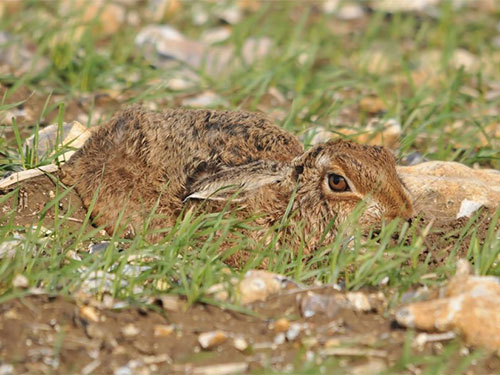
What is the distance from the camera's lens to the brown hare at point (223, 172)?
4.84 metres

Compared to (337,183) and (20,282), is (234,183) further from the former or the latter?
(20,282)

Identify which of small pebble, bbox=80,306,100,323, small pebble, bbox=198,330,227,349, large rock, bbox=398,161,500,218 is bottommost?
large rock, bbox=398,161,500,218

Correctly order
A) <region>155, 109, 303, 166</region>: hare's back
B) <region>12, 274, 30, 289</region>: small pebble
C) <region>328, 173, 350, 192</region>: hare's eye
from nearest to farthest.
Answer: <region>12, 274, 30, 289</region>: small pebble < <region>328, 173, 350, 192</region>: hare's eye < <region>155, 109, 303, 166</region>: hare's back

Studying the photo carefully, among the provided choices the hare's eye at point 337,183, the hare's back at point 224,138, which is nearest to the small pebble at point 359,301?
the hare's eye at point 337,183

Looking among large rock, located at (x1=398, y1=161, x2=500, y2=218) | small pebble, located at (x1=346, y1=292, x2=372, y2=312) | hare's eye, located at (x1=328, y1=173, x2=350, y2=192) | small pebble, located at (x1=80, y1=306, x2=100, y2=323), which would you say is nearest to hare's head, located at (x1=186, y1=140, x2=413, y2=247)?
hare's eye, located at (x1=328, y1=173, x2=350, y2=192)

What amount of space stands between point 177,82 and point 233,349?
4.19m

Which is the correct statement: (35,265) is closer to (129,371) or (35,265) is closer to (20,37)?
(129,371)

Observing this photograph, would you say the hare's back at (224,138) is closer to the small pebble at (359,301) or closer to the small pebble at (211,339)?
the small pebble at (359,301)

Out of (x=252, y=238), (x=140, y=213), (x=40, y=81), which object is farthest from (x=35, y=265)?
(x=40, y=81)

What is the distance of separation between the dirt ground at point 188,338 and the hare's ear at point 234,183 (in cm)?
102

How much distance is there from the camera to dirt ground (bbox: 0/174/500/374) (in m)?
3.53

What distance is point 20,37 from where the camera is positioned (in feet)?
25.2

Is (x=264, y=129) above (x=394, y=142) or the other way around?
above

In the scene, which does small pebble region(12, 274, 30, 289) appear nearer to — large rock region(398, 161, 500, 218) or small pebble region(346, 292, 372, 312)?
small pebble region(346, 292, 372, 312)
